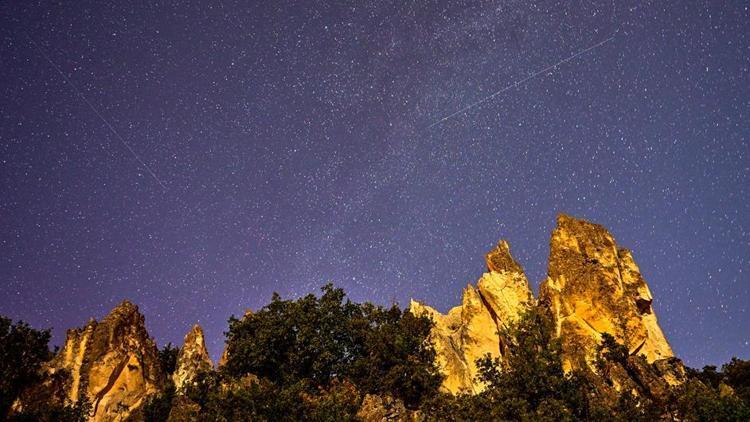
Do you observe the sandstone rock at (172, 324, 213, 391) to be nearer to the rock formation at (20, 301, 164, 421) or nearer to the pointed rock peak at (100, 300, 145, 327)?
the rock formation at (20, 301, 164, 421)

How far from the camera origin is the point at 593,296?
57.4 metres

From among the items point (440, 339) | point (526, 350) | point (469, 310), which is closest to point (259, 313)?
point (440, 339)

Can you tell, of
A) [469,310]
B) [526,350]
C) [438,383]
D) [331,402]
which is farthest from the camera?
[469,310]

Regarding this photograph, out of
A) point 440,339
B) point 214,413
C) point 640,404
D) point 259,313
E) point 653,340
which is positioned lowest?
point 640,404

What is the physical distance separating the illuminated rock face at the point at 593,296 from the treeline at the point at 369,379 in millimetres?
2614

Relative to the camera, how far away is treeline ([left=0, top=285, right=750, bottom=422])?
126 feet

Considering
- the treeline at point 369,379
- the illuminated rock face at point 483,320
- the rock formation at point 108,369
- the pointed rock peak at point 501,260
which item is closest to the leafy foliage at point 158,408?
the treeline at point 369,379

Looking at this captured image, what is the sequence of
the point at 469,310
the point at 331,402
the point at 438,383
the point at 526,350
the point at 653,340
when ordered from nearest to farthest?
the point at 331,402 → the point at 526,350 → the point at 438,383 → the point at 653,340 → the point at 469,310

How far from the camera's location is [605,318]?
183ft

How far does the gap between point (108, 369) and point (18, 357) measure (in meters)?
9.73

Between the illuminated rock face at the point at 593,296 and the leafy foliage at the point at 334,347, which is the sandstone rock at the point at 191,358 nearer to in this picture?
the leafy foliage at the point at 334,347

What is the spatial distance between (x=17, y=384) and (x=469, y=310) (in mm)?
52699

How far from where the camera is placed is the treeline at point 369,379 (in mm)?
38500

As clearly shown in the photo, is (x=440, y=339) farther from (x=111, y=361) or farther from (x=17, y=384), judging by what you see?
(x=17, y=384)
